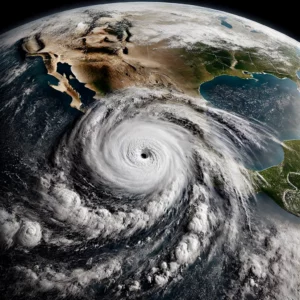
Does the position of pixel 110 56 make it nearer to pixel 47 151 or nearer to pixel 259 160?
pixel 47 151

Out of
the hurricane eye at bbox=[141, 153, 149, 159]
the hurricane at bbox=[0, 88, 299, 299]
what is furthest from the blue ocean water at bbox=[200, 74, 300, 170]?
the hurricane eye at bbox=[141, 153, 149, 159]

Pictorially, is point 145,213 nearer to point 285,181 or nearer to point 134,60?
point 285,181

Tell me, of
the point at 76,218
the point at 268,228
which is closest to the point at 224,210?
the point at 268,228

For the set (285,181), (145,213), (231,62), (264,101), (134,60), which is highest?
(134,60)

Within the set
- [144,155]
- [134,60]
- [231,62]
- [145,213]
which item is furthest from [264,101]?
[145,213]

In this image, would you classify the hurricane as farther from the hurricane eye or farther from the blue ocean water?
the blue ocean water

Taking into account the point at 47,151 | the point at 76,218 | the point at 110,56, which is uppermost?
the point at 110,56

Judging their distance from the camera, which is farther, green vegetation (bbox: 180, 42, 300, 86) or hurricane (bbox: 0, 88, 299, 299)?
green vegetation (bbox: 180, 42, 300, 86)
